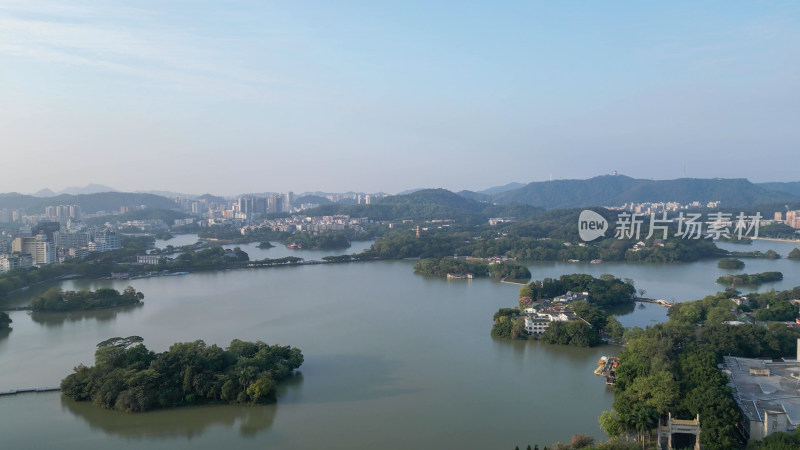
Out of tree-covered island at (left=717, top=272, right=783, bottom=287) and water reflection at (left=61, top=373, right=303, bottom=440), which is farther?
tree-covered island at (left=717, top=272, right=783, bottom=287)

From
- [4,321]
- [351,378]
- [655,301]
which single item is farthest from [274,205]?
[351,378]

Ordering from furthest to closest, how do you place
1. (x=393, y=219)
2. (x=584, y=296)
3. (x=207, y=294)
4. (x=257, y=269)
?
(x=393, y=219) < (x=257, y=269) < (x=207, y=294) < (x=584, y=296)

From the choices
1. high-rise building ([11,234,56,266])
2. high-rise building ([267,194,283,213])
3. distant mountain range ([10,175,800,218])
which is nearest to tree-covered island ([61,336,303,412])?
high-rise building ([11,234,56,266])

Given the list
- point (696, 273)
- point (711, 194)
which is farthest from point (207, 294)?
point (711, 194)

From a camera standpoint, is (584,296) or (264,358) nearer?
(264,358)

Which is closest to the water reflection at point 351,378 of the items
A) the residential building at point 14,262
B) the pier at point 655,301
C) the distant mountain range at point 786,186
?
the pier at point 655,301

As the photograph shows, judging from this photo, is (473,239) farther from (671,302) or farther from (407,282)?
(671,302)

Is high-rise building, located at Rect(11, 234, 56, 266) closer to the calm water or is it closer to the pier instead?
the calm water
